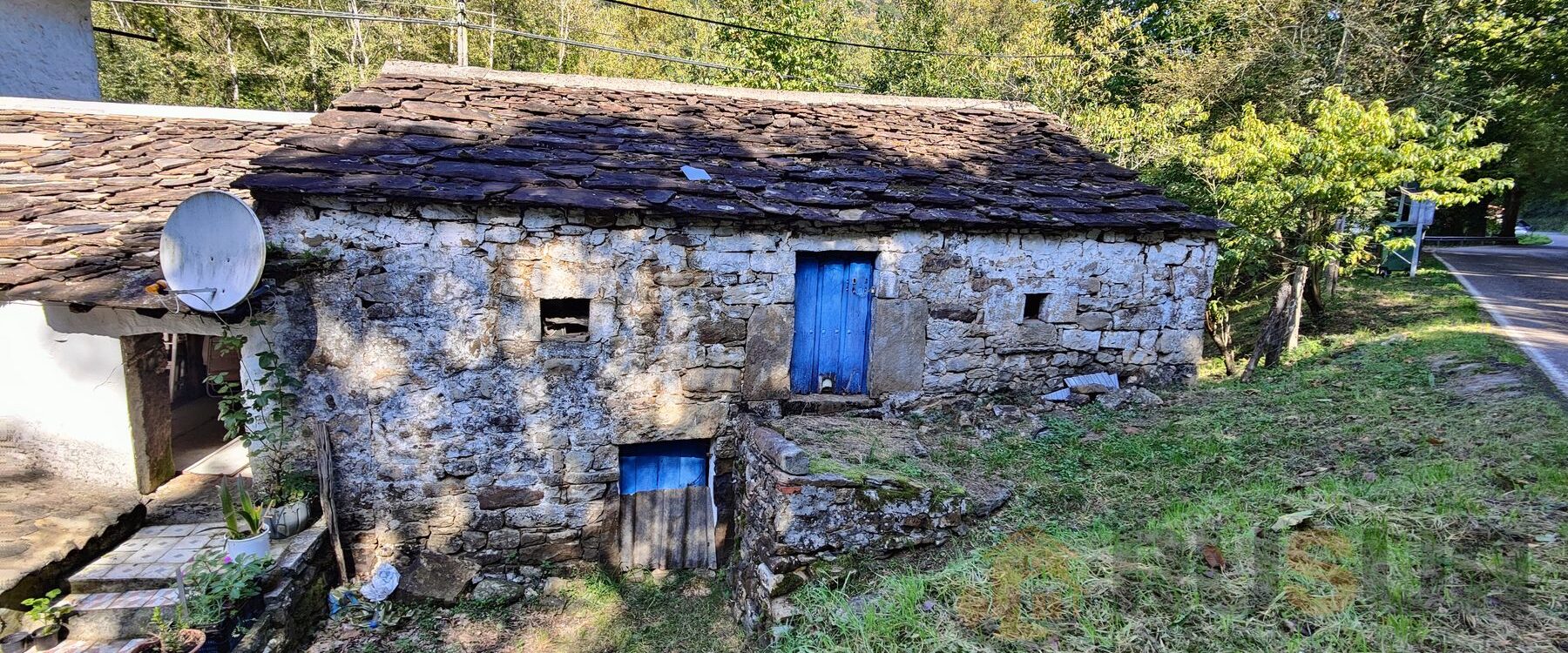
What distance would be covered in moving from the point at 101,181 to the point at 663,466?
5.47 metres

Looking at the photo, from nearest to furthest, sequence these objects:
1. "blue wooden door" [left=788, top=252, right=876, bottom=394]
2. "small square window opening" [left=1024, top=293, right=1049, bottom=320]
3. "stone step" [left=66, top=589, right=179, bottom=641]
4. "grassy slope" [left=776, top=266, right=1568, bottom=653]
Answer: "grassy slope" [left=776, top=266, right=1568, bottom=653], "stone step" [left=66, top=589, right=179, bottom=641], "blue wooden door" [left=788, top=252, right=876, bottom=394], "small square window opening" [left=1024, top=293, right=1049, bottom=320]

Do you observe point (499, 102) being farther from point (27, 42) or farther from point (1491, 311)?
point (1491, 311)

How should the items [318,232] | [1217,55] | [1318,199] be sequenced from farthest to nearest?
[1217,55], [1318,199], [318,232]

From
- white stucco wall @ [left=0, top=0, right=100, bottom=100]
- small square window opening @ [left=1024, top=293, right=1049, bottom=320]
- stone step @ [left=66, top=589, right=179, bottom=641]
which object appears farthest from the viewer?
white stucco wall @ [left=0, top=0, right=100, bottom=100]

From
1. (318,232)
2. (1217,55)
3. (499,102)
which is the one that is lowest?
(318,232)

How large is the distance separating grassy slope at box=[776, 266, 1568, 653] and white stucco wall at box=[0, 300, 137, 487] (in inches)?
235

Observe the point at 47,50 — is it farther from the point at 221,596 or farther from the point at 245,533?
the point at 221,596

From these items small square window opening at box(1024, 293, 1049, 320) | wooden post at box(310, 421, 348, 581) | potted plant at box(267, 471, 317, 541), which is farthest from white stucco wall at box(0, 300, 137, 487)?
small square window opening at box(1024, 293, 1049, 320)

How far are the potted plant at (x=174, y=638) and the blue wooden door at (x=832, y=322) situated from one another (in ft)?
14.2

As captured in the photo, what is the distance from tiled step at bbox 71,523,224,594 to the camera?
4262mm

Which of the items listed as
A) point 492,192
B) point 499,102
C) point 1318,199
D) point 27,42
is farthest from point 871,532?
point 27,42

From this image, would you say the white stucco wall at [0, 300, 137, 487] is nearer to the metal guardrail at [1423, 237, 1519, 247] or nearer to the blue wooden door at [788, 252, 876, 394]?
the blue wooden door at [788, 252, 876, 394]

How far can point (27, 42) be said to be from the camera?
7.71 meters

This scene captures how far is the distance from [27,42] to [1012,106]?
12.0 meters
